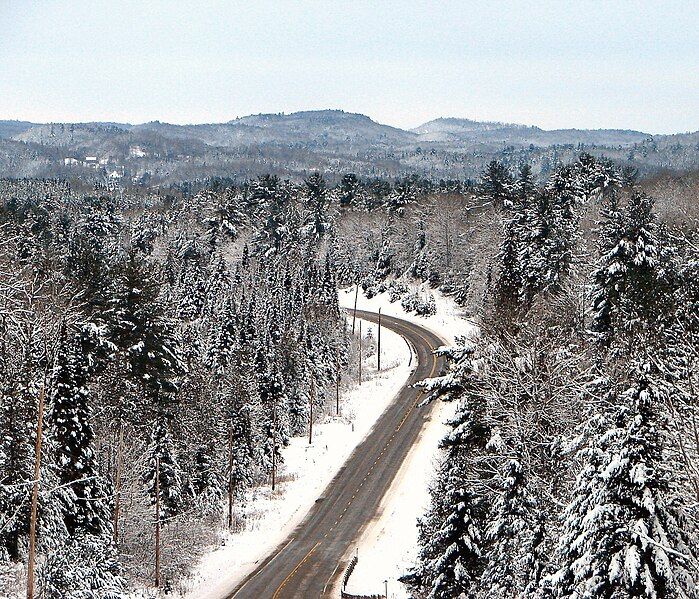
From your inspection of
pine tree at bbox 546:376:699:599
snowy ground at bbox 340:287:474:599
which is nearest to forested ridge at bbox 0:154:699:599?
pine tree at bbox 546:376:699:599

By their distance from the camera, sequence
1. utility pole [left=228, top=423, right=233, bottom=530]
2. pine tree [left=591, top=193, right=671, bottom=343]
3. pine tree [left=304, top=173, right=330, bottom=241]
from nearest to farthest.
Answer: pine tree [left=591, top=193, right=671, bottom=343] < utility pole [left=228, top=423, right=233, bottom=530] < pine tree [left=304, top=173, right=330, bottom=241]

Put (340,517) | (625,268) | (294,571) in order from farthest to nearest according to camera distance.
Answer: (340,517)
(294,571)
(625,268)

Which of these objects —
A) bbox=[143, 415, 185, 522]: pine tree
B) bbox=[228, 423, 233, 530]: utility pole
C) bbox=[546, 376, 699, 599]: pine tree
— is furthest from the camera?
bbox=[228, 423, 233, 530]: utility pole

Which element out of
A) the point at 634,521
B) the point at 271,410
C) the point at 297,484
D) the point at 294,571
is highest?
the point at 634,521

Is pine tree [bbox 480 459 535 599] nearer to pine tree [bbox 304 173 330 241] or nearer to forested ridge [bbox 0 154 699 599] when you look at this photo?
forested ridge [bbox 0 154 699 599]

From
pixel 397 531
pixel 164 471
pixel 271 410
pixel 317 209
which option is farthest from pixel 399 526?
pixel 317 209

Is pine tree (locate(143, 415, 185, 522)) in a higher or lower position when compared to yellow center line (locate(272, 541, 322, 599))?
higher

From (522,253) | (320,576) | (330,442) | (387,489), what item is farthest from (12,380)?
(522,253)

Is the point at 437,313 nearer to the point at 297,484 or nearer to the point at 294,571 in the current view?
the point at 297,484
